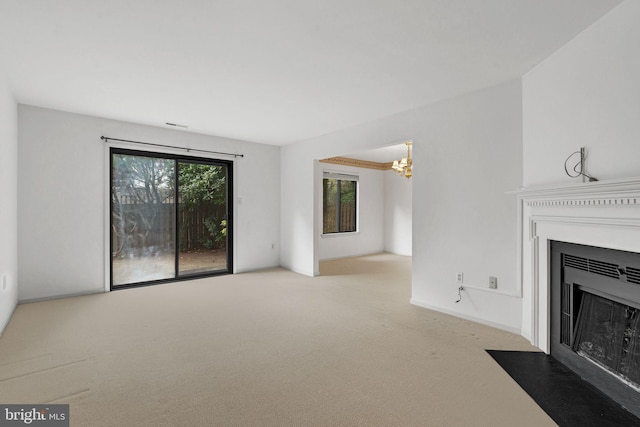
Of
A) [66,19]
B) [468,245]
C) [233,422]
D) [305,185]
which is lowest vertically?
[233,422]

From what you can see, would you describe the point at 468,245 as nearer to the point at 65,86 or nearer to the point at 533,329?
the point at 533,329

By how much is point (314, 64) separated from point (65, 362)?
3109 mm

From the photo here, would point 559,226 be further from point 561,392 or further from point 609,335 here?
point 561,392

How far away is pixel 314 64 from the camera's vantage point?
2.73m

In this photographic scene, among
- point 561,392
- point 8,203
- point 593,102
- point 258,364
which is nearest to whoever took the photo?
point 561,392

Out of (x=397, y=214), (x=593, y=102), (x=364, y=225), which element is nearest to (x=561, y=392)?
(x=593, y=102)

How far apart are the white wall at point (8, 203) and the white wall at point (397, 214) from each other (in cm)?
715

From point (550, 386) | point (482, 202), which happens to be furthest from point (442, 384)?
point (482, 202)

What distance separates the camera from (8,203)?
3.31 metres

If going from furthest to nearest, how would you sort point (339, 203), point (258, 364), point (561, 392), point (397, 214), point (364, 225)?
point (397, 214) → point (364, 225) → point (339, 203) → point (258, 364) → point (561, 392)

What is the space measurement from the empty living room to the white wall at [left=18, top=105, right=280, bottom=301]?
25 mm

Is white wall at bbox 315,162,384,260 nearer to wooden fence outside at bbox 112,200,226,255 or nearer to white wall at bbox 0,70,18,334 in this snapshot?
wooden fence outside at bbox 112,200,226,255

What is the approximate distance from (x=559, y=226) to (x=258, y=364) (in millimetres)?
2535

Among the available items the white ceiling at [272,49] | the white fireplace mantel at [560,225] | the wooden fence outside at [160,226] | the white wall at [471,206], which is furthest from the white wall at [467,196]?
the wooden fence outside at [160,226]
